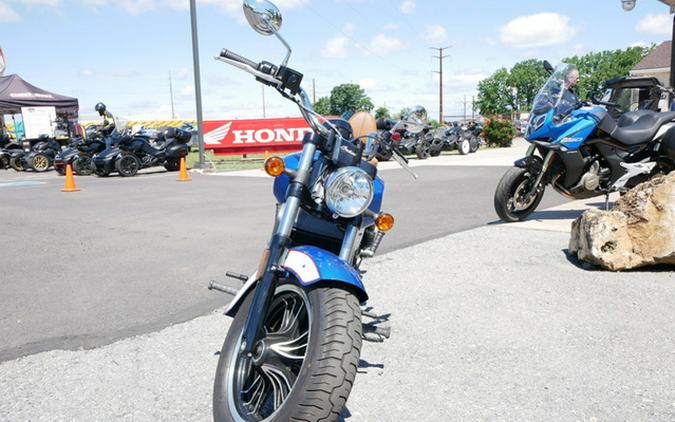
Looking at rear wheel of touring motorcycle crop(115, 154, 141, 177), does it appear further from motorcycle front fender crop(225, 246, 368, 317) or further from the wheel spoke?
the wheel spoke

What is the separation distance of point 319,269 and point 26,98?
25113 mm

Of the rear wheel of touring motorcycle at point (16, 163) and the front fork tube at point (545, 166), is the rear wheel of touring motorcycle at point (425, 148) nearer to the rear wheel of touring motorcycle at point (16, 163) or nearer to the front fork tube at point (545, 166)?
the front fork tube at point (545, 166)

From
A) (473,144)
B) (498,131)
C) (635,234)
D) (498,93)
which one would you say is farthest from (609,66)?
(635,234)

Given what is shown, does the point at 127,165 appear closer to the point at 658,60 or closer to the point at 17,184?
the point at 17,184

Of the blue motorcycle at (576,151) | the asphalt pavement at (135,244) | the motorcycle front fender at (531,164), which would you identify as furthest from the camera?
the motorcycle front fender at (531,164)

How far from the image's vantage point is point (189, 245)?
6285 millimetres

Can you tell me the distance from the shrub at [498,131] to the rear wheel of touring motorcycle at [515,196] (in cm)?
2071

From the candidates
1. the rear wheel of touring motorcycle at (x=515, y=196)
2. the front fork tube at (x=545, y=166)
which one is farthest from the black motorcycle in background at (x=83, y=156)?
the front fork tube at (x=545, y=166)

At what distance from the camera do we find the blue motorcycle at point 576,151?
21.5 feet

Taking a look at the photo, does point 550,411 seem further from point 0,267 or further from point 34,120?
point 34,120

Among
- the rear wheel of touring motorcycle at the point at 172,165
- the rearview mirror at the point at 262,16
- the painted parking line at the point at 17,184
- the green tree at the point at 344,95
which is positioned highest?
the green tree at the point at 344,95

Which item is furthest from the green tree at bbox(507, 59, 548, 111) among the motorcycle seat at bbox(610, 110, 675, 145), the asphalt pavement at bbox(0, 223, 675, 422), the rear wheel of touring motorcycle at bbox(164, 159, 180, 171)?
the asphalt pavement at bbox(0, 223, 675, 422)

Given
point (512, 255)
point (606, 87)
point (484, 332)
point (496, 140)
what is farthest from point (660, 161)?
point (496, 140)

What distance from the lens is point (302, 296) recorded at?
94.0 inches
